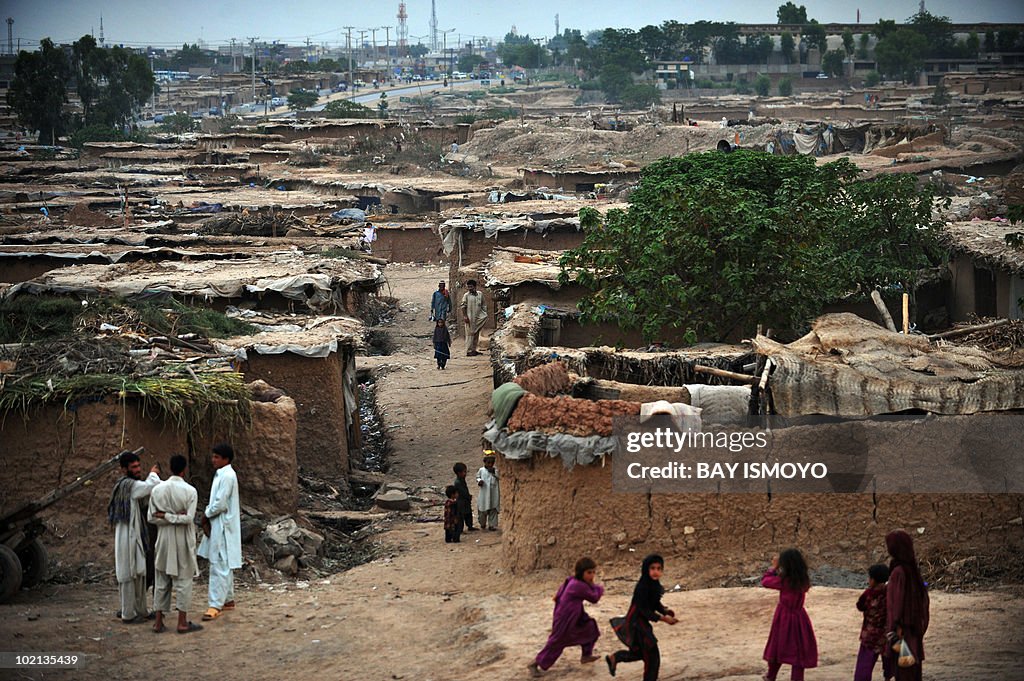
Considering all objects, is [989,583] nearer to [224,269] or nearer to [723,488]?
[723,488]

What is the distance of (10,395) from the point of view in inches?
351

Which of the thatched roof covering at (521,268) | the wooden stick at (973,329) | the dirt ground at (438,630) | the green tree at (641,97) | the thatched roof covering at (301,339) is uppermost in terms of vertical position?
the green tree at (641,97)

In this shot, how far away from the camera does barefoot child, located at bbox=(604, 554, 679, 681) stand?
6148mm

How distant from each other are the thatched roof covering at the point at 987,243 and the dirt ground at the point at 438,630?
7.65 meters

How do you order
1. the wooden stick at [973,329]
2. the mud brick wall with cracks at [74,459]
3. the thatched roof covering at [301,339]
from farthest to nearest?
1. the thatched roof covering at [301,339]
2. the wooden stick at [973,329]
3. the mud brick wall with cracks at [74,459]

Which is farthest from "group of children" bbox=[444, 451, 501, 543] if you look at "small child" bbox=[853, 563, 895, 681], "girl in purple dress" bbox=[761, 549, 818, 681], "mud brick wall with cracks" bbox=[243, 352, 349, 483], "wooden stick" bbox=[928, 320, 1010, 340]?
"small child" bbox=[853, 563, 895, 681]

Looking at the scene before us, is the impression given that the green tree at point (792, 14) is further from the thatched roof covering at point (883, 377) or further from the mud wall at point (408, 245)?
the thatched roof covering at point (883, 377)

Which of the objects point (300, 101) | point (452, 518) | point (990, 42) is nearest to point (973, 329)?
point (452, 518)

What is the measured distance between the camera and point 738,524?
8.09 m

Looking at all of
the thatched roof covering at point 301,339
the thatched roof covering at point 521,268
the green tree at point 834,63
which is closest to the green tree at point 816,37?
the green tree at point 834,63

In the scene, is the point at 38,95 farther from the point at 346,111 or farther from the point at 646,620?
the point at 646,620

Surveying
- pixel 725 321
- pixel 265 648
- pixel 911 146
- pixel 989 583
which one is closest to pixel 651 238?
pixel 725 321

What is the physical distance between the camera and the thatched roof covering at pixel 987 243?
14366 mm

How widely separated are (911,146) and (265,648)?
109 feet
